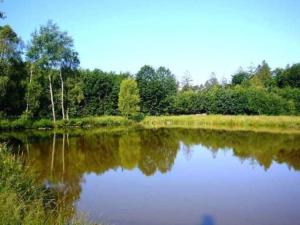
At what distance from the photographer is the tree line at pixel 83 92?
132 ft

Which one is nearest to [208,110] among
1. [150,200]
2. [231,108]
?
[231,108]

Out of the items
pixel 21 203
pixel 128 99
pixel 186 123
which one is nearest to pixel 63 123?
pixel 128 99

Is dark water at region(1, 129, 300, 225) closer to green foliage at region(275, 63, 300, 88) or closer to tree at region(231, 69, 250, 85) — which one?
green foliage at region(275, 63, 300, 88)

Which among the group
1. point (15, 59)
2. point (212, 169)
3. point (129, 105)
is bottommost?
point (212, 169)

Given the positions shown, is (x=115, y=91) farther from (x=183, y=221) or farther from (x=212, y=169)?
(x=183, y=221)

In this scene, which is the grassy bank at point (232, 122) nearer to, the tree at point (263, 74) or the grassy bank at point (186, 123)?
the grassy bank at point (186, 123)

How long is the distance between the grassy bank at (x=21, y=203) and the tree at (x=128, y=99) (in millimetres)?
36230

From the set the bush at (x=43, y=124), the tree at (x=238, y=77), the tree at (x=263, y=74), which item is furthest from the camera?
the tree at (x=238, y=77)

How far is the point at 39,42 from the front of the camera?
4200 centimetres

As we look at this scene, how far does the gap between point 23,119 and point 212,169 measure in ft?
84.5

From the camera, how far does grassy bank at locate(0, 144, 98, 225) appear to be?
5.43 m

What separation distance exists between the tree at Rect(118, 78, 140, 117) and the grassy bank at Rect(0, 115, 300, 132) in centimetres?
153

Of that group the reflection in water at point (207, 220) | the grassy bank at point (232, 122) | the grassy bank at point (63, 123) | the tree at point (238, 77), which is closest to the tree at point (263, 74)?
the tree at point (238, 77)

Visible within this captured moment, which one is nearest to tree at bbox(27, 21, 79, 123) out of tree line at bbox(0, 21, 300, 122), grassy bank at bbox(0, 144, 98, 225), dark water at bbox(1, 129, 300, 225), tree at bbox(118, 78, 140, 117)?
tree line at bbox(0, 21, 300, 122)
